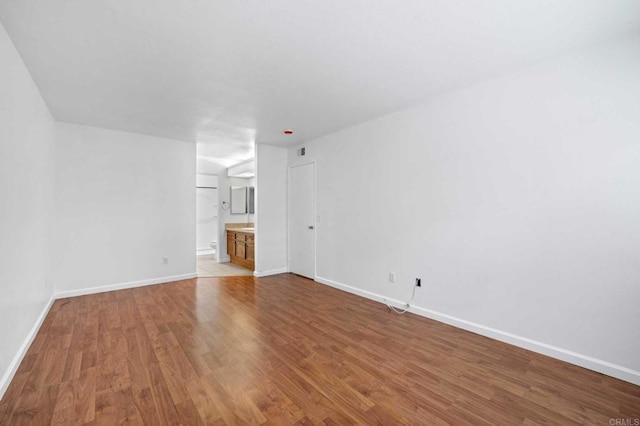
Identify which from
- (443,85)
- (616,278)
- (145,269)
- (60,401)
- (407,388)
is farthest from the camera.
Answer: (145,269)

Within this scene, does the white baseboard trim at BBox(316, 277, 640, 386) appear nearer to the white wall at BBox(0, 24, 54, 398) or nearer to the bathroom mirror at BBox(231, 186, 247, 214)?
the white wall at BBox(0, 24, 54, 398)

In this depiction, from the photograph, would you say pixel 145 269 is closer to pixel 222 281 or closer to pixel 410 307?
pixel 222 281

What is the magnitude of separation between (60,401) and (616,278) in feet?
13.1

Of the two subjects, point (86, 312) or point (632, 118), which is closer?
point (632, 118)

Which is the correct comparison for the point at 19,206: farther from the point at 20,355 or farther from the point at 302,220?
the point at 302,220

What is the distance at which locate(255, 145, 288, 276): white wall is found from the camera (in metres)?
5.23

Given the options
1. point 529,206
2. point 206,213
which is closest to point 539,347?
point 529,206

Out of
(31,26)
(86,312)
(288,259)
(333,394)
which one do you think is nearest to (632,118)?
(333,394)

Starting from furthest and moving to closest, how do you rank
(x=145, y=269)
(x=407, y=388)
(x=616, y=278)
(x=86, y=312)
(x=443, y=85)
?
(x=145, y=269), (x=86, y=312), (x=443, y=85), (x=616, y=278), (x=407, y=388)

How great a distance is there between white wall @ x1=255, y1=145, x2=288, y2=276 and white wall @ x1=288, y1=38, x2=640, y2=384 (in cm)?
227

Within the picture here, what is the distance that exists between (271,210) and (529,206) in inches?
157

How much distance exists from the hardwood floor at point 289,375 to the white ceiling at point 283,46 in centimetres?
248

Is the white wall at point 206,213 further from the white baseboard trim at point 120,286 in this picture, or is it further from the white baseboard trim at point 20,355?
the white baseboard trim at point 20,355

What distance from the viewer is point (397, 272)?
357 cm
